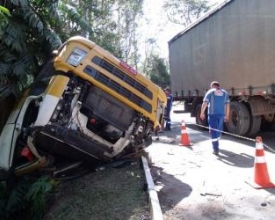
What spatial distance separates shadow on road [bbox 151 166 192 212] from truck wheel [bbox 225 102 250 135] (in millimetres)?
4868

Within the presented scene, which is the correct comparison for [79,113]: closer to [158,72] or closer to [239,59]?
[239,59]

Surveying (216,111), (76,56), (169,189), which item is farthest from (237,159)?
(76,56)

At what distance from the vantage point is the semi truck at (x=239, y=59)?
10371mm

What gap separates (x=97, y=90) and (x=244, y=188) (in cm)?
283

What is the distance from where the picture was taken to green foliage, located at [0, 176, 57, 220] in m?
6.62

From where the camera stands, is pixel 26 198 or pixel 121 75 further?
pixel 121 75

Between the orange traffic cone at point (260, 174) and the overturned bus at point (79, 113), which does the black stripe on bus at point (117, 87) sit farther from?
the orange traffic cone at point (260, 174)

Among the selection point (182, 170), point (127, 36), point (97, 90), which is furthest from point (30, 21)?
point (127, 36)

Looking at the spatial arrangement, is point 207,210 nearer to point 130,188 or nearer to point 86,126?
point 130,188

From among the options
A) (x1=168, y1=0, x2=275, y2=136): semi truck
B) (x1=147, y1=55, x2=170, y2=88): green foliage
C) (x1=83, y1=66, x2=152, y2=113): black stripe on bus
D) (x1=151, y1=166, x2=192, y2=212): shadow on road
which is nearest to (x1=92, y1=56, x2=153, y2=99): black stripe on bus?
(x1=83, y1=66, x2=152, y2=113): black stripe on bus

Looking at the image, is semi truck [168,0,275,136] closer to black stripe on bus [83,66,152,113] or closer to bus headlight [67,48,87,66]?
black stripe on bus [83,66,152,113]

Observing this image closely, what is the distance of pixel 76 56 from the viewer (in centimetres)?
709

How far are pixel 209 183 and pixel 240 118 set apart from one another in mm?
5565

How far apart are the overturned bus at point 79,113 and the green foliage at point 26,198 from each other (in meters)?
0.29
